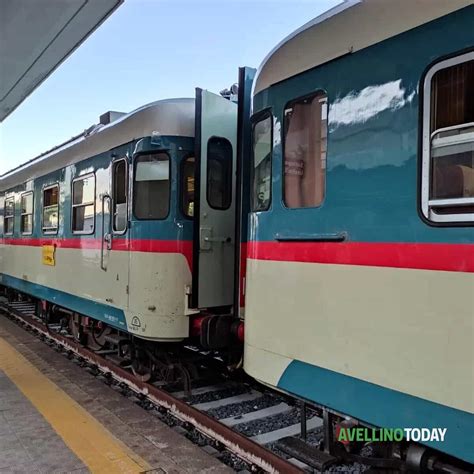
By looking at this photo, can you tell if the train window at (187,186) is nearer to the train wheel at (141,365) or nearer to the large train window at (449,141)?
the train wheel at (141,365)

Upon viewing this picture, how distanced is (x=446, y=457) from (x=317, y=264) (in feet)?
3.84

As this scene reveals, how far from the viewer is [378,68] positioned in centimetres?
263

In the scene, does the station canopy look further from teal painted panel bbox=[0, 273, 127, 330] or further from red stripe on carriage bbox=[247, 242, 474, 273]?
red stripe on carriage bbox=[247, 242, 474, 273]

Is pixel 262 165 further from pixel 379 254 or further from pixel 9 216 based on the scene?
pixel 9 216

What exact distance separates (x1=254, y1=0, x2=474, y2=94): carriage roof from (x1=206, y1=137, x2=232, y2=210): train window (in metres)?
1.79

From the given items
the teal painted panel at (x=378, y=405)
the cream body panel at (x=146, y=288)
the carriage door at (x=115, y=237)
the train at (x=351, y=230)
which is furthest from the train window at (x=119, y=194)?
the teal painted panel at (x=378, y=405)

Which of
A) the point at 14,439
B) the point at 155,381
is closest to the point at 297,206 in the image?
the point at 14,439

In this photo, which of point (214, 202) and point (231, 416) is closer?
point (231, 416)

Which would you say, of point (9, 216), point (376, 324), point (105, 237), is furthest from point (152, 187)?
point (9, 216)

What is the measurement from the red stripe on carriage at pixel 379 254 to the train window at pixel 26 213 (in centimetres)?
741

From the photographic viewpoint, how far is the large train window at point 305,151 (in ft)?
9.91

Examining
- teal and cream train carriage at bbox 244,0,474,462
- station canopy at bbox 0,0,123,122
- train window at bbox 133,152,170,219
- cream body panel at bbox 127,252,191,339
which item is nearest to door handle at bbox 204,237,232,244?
cream body panel at bbox 127,252,191,339

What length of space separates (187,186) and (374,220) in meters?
3.03

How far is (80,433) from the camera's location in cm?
439
